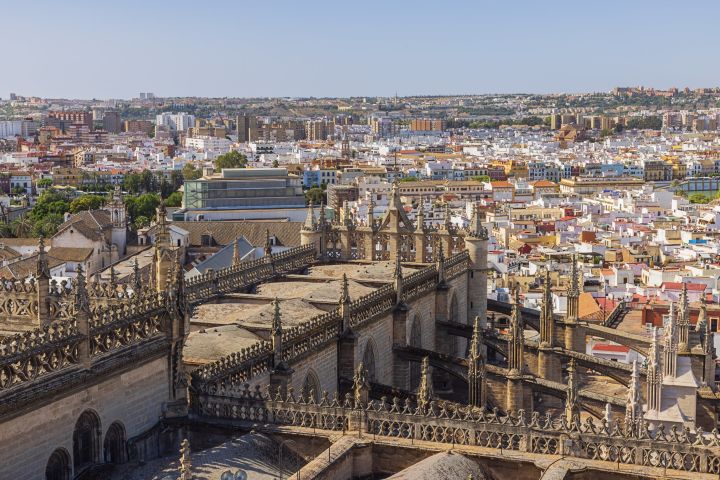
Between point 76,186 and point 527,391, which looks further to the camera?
point 76,186

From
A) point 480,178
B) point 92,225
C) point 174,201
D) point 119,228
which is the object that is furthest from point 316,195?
point 92,225

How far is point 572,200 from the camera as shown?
124688 millimetres

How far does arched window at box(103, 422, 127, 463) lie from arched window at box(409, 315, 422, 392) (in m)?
13.1

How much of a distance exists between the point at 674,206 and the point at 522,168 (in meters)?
75.9

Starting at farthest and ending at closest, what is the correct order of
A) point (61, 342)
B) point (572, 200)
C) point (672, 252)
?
point (572, 200) → point (672, 252) → point (61, 342)

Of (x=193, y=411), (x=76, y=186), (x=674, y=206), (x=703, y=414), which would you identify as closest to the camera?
(x=193, y=411)

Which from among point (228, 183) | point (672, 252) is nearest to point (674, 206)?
point (672, 252)

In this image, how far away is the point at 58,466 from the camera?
1586 centimetres

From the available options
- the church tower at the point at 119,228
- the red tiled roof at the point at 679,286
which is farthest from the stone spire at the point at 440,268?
the church tower at the point at 119,228

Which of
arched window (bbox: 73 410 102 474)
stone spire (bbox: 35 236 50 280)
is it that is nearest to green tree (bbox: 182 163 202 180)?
stone spire (bbox: 35 236 50 280)

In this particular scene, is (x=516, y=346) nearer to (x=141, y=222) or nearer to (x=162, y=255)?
(x=162, y=255)

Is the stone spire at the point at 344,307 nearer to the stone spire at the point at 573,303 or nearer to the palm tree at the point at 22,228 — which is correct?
the stone spire at the point at 573,303

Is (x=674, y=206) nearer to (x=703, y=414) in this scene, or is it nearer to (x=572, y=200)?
(x=572, y=200)

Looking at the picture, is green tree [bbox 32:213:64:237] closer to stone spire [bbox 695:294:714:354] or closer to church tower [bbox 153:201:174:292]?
stone spire [bbox 695:294:714:354]
